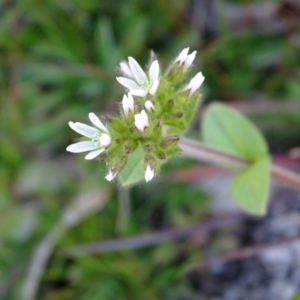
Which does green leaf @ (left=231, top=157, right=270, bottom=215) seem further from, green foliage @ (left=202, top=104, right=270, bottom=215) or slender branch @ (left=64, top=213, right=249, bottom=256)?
slender branch @ (left=64, top=213, right=249, bottom=256)

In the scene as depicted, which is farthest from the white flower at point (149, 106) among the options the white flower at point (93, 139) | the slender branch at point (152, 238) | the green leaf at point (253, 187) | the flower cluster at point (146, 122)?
the slender branch at point (152, 238)

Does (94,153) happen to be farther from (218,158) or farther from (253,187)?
(253,187)

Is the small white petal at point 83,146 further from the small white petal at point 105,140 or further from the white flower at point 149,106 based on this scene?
the white flower at point 149,106

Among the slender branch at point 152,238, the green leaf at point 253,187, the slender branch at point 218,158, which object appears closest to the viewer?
the slender branch at point 218,158

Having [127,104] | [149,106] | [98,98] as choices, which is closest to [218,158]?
[149,106]

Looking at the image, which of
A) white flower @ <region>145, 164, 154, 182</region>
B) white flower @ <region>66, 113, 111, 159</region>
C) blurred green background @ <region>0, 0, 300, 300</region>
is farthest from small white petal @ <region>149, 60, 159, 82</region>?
blurred green background @ <region>0, 0, 300, 300</region>

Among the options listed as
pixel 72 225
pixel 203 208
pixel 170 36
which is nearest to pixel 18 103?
pixel 72 225
